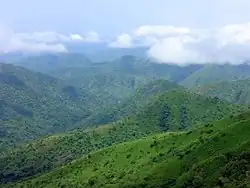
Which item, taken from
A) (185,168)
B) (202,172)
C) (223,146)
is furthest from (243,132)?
(202,172)

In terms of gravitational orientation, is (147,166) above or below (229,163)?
below

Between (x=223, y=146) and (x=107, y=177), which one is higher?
(x=223, y=146)

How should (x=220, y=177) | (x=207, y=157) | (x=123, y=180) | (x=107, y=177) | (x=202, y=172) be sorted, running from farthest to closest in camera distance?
1. (x=107, y=177)
2. (x=123, y=180)
3. (x=207, y=157)
4. (x=202, y=172)
5. (x=220, y=177)

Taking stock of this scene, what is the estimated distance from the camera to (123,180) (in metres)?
174

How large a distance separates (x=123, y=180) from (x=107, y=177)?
17585mm

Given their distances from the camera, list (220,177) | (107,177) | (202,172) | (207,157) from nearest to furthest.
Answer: (220,177) < (202,172) < (207,157) < (107,177)

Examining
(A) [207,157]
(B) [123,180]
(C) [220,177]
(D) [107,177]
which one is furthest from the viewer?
(D) [107,177]

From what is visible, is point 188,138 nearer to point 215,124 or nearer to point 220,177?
point 215,124

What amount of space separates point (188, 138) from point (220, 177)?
8458 cm

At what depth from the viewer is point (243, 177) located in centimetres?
10381

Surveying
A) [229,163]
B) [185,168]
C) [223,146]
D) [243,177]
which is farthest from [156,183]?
[243,177]

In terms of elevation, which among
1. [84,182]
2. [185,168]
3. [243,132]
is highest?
[243,132]

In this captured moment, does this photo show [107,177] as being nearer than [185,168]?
No

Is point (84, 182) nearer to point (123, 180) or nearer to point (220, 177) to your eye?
point (123, 180)
